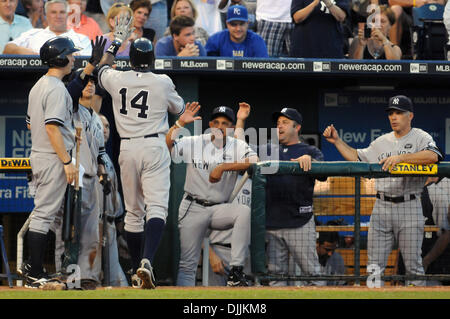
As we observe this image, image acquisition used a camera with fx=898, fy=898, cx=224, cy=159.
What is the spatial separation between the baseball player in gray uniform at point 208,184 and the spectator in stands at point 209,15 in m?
2.25

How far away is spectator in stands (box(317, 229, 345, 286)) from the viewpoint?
22.7 feet

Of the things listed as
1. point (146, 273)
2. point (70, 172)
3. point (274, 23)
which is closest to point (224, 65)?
point (274, 23)

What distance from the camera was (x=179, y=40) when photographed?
840 cm

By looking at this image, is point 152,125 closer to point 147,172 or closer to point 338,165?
point 147,172

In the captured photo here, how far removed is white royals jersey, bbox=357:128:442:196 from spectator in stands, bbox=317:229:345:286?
60cm

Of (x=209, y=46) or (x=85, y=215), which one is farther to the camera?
(x=209, y=46)

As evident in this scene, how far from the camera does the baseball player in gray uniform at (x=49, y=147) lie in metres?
5.89

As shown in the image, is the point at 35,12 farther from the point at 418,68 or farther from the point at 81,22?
the point at 418,68

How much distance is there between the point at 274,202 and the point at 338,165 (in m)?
0.58

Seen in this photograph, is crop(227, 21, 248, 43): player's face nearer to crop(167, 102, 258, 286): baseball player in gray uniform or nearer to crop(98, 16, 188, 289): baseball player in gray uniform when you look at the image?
crop(167, 102, 258, 286): baseball player in gray uniform

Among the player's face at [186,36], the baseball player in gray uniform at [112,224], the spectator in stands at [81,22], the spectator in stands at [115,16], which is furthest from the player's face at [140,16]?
the baseball player in gray uniform at [112,224]

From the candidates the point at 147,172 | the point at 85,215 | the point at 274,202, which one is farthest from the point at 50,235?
the point at 274,202

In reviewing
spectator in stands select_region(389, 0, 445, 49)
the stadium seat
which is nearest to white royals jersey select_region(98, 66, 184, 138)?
the stadium seat

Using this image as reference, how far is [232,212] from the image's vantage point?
705cm
